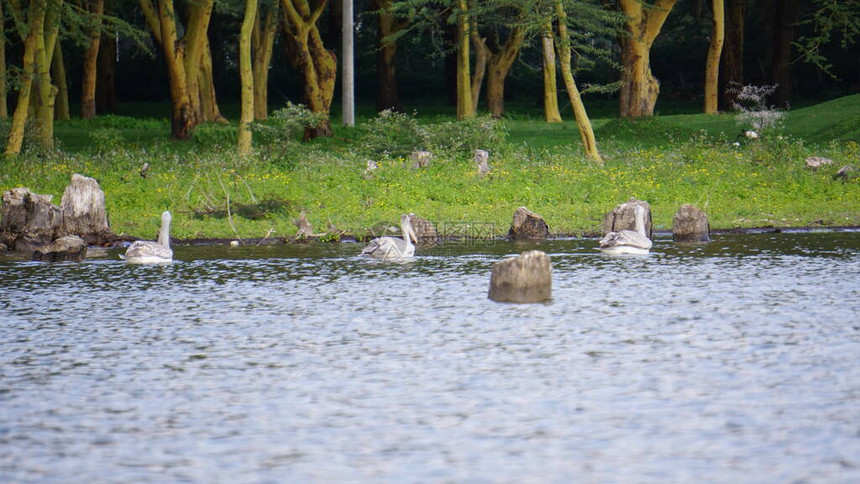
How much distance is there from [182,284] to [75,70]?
175ft

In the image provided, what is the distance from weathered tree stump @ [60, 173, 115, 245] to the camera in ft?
64.7

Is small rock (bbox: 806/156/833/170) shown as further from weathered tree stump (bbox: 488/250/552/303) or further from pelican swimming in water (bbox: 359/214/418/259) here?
weathered tree stump (bbox: 488/250/552/303)

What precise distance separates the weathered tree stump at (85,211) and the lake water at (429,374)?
2503 mm

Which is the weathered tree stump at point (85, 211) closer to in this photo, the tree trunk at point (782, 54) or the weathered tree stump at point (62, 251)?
the weathered tree stump at point (62, 251)

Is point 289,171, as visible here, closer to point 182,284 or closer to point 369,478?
point 182,284

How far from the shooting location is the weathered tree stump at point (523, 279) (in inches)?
566

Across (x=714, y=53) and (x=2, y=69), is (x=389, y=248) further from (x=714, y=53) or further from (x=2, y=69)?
(x=714, y=53)

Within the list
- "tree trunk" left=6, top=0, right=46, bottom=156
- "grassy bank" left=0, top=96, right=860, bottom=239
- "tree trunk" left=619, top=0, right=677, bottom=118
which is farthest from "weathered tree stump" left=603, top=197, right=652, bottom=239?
"tree trunk" left=619, top=0, right=677, bottom=118

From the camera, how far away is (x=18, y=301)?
14688 millimetres

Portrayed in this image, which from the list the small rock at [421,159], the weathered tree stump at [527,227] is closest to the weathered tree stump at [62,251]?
the weathered tree stump at [527,227]

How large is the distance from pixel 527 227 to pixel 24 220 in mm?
7913

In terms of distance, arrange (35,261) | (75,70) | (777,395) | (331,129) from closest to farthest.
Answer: (777,395) → (35,261) → (331,129) → (75,70)

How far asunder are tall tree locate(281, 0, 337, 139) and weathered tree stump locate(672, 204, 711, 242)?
1663cm

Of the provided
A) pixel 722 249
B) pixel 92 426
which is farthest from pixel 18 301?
pixel 722 249
